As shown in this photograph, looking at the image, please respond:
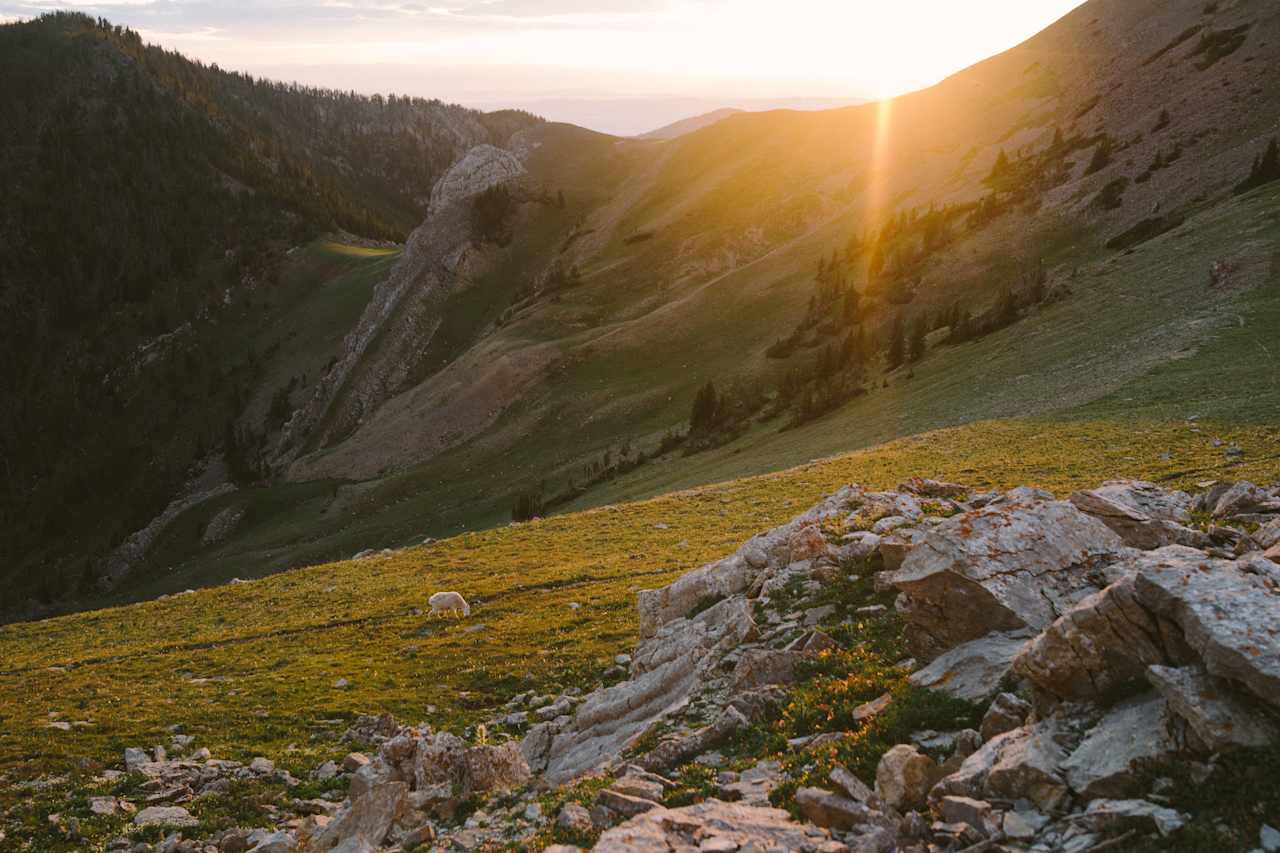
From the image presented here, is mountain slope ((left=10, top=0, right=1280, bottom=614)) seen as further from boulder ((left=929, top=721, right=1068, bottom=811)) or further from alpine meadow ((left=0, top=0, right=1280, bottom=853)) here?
boulder ((left=929, top=721, right=1068, bottom=811))

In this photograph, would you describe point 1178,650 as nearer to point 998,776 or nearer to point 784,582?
point 998,776

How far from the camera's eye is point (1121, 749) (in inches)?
346

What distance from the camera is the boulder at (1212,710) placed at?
7.92 meters

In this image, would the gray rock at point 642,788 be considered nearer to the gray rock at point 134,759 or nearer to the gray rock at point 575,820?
the gray rock at point 575,820

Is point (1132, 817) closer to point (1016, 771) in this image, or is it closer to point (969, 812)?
point (1016, 771)

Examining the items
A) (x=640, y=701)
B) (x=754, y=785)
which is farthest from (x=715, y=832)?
(x=640, y=701)

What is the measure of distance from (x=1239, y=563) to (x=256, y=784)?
67.4ft

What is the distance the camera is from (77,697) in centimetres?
2517

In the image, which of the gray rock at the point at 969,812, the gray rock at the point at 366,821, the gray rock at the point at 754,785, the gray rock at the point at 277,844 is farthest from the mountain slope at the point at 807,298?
the gray rock at the point at 277,844

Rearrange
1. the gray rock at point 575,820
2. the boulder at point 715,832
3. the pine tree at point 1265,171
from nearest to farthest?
1. the boulder at point 715,832
2. the gray rock at point 575,820
3. the pine tree at point 1265,171

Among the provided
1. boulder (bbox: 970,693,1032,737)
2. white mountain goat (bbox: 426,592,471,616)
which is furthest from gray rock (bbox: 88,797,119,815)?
boulder (bbox: 970,693,1032,737)

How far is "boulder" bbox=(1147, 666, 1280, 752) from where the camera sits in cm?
792

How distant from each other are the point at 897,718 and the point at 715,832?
355 cm

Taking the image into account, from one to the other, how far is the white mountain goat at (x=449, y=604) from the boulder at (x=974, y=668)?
22.5 metres
